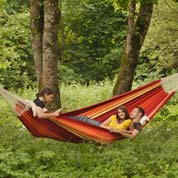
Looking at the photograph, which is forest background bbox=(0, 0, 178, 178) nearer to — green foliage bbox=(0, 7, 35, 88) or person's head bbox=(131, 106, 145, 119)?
green foliage bbox=(0, 7, 35, 88)

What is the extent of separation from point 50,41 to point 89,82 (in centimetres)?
1017

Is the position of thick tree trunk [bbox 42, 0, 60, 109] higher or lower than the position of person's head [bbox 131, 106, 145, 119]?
higher

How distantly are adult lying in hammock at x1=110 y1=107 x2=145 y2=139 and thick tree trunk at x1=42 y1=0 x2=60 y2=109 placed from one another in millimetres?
1502

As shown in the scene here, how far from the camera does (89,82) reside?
17266 mm

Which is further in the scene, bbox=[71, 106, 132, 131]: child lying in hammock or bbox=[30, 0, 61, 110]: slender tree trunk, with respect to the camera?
bbox=[30, 0, 61, 110]: slender tree trunk

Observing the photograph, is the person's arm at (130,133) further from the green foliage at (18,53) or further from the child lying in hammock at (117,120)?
the green foliage at (18,53)

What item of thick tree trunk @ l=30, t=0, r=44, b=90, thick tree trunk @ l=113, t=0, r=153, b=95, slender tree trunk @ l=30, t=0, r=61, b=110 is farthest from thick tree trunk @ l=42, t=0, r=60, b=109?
thick tree trunk @ l=113, t=0, r=153, b=95

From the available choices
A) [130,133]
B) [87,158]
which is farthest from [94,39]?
[87,158]

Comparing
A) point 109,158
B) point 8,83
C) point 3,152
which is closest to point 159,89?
point 109,158

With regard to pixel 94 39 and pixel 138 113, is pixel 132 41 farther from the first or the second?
pixel 94 39

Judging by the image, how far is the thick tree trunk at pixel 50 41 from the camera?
7090mm

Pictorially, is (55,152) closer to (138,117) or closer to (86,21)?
(138,117)

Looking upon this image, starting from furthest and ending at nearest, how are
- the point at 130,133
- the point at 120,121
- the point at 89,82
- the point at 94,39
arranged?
the point at 94,39
the point at 89,82
the point at 120,121
the point at 130,133

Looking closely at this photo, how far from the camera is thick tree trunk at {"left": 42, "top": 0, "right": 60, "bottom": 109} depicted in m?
7.09
